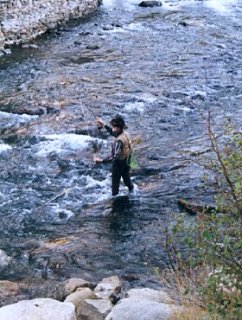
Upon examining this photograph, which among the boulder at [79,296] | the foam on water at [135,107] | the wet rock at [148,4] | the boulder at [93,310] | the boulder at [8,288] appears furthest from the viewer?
the wet rock at [148,4]

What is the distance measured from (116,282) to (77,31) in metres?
15.3

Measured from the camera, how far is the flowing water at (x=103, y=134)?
8695 millimetres

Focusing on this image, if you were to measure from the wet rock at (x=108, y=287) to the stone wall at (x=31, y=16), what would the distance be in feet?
42.1

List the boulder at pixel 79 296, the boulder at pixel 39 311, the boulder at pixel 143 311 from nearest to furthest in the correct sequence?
the boulder at pixel 143 311 → the boulder at pixel 39 311 → the boulder at pixel 79 296

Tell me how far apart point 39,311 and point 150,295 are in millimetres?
1235

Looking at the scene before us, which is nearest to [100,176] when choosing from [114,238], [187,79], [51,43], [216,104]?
[114,238]

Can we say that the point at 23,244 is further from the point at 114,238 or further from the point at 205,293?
the point at 205,293

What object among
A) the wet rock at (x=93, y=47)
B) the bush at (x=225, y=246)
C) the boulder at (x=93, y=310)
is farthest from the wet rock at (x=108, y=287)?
the wet rock at (x=93, y=47)

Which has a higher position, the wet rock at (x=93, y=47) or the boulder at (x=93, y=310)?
the boulder at (x=93, y=310)

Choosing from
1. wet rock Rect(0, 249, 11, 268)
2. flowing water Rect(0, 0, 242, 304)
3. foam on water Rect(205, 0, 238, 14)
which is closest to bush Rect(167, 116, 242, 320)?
flowing water Rect(0, 0, 242, 304)

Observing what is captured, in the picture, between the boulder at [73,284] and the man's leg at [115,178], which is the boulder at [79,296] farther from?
the man's leg at [115,178]

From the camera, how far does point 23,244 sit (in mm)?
8844

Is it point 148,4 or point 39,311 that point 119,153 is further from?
point 148,4

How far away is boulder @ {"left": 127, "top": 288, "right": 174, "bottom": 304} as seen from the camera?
618 centimetres
